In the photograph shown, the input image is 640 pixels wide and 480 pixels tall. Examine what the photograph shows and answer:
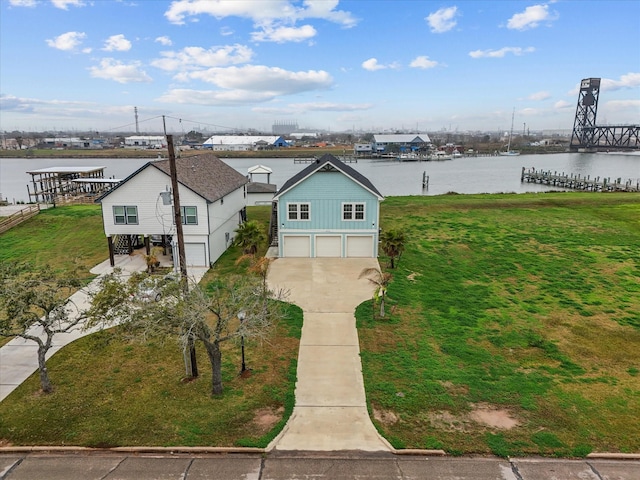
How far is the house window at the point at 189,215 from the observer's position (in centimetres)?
2500

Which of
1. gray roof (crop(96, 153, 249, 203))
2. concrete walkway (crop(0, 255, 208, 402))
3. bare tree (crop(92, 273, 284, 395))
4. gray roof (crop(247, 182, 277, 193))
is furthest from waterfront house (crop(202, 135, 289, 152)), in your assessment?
bare tree (crop(92, 273, 284, 395))

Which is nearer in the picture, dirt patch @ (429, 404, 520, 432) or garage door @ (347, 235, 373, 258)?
dirt patch @ (429, 404, 520, 432)

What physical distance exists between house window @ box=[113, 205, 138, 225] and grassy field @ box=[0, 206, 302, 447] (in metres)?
10.3

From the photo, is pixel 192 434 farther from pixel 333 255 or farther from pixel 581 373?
pixel 333 255

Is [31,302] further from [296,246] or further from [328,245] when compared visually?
[328,245]

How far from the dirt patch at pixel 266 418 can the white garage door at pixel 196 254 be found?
1507cm

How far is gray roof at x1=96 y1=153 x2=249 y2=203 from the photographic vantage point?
25.0 metres

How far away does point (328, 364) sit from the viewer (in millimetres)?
14938

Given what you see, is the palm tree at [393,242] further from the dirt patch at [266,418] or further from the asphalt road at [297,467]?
the asphalt road at [297,467]

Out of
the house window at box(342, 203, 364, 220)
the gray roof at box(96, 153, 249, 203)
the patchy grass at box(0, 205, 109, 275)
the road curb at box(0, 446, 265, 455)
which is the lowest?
the road curb at box(0, 446, 265, 455)

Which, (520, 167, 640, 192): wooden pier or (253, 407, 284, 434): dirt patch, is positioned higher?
(520, 167, 640, 192): wooden pier

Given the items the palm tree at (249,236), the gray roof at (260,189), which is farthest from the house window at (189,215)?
the gray roof at (260,189)

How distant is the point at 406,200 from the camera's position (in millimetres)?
47844

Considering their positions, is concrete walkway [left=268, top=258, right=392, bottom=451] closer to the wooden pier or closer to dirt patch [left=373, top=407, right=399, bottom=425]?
dirt patch [left=373, top=407, right=399, bottom=425]
